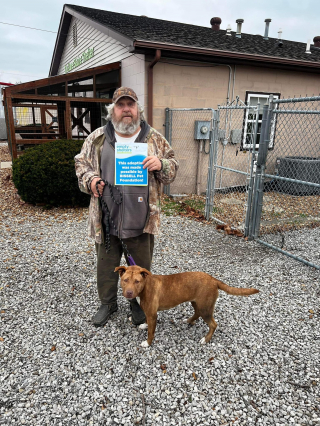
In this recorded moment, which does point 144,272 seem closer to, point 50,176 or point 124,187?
point 124,187

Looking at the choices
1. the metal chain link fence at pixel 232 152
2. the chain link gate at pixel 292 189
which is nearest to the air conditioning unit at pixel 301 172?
the chain link gate at pixel 292 189

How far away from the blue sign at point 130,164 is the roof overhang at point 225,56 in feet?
16.9

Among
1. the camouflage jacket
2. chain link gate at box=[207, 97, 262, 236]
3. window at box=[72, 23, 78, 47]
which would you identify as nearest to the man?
the camouflage jacket

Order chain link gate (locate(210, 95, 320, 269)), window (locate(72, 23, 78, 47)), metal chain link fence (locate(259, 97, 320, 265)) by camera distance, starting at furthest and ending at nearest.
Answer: window (locate(72, 23, 78, 47))
metal chain link fence (locate(259, 97, 320, 265))
chain link gate (locate(210, 95, 320, 269))

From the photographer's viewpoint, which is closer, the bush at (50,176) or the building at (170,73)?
the bush at (50,176)

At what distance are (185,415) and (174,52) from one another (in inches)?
285

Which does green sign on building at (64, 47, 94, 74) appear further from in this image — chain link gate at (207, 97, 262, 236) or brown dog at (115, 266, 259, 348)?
brown dog at (115, 266, 259, 348)

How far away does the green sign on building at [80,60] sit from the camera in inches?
423

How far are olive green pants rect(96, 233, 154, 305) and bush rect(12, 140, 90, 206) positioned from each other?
3751 mm

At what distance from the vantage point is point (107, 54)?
9.29 m

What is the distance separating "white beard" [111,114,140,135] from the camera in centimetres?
252

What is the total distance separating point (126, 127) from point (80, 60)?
11.3 metres

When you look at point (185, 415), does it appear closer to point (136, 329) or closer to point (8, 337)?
point (136, 329)

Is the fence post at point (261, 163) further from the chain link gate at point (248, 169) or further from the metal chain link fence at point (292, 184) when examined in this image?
the metal chain link fence at point (292, 184)
